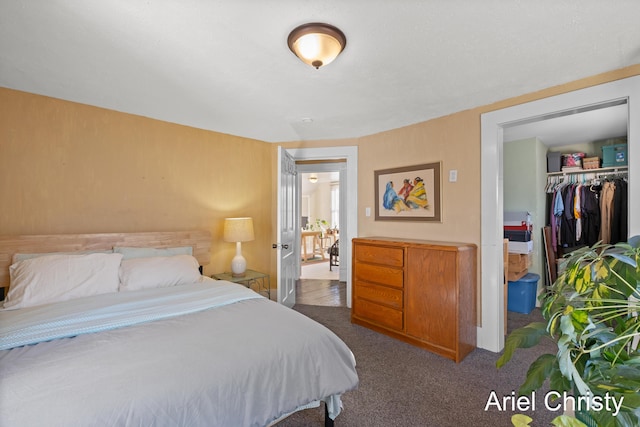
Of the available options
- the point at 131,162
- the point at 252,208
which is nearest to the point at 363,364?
the point at 252,208

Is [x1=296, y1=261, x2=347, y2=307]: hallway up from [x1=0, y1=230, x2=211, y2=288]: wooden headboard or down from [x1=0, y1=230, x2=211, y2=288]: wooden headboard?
down

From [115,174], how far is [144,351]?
7.33 feet

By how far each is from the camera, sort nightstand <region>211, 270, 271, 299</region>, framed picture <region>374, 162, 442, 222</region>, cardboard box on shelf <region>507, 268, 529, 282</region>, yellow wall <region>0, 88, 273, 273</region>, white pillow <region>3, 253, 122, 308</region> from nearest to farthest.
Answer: white pillow <region>3, 253, 122, 308</region>, yellow wall <region>0, 88, 273, 273</region>, framed picture <region>374, 162, 442, 222</region>, nightstand <region>211, 270, 271, 299</region>, cardboard box on shelf <region>507, 268, 529, 282</region>

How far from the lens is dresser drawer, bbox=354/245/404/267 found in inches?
111

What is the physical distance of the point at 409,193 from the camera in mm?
3297

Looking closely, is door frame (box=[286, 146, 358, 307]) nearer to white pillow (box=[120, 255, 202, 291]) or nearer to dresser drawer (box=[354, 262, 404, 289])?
dresser drawer (box=[354, 262, 404, 289])

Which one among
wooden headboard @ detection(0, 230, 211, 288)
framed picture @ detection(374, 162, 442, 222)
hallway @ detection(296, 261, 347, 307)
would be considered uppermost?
framed picture @ detection(374, 162, 442, 222)

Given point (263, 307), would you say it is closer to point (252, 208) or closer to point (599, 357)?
point (599, 357)

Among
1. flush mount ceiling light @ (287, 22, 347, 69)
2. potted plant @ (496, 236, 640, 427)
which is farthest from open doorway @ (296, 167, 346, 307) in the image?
potted plant @ (496, 236, 640, 427)

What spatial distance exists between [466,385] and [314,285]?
3.29m

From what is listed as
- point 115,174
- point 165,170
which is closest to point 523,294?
point 165,170

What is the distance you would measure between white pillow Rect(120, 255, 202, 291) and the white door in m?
1.01

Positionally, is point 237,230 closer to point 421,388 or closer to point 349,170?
point 349,170

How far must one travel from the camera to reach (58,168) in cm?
256
